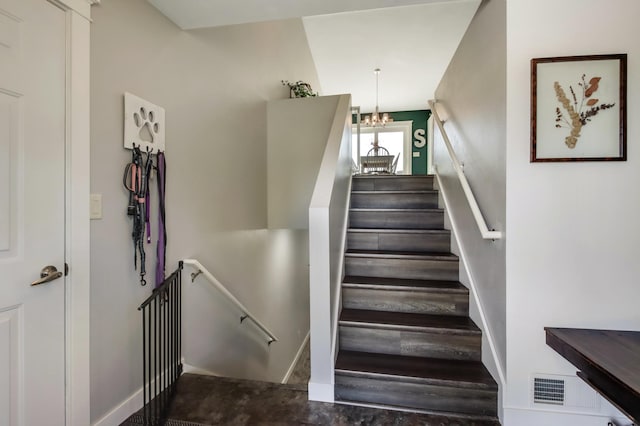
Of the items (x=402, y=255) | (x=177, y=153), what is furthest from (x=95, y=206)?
(x=402, y=255)

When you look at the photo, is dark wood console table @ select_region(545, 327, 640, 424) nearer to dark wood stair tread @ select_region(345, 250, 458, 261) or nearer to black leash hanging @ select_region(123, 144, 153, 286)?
dark wood stair tread @ select_region(345, 250, 458, 261)

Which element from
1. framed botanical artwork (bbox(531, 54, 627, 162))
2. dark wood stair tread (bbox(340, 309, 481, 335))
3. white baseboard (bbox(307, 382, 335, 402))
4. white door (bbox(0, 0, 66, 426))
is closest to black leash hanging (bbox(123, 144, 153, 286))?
white door (bbox(0, 0, 66, 426))

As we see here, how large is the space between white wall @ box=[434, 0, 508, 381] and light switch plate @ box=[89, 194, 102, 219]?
207 centimetres

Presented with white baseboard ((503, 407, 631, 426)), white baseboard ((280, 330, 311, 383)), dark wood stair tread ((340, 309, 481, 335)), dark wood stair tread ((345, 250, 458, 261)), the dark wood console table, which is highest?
dark wood stair tread ((345, 250, 458, 261))

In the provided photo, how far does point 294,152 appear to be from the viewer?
10.9ft

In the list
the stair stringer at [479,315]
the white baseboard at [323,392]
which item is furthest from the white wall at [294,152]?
the white baseboard at [323,392]

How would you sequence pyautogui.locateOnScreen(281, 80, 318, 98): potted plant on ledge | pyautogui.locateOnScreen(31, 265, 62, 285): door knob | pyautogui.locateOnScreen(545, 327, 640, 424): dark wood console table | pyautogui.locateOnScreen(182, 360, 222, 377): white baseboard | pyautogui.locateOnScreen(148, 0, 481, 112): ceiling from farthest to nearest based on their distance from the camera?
pyautogui.locateOnScreen(281, 80, 318, 98): potted plant on ledge < pyautogui.locateOnScreen(182, 360, 222, 377): white baseboard < pyautogui.locateOnScreen(148, 0, 481, 112): ceiling < pyautogui.locateOnScreen(31, 265, 62, 285): door knob < pyautogui.locateOnScreen(545, 327, 640, 424): dark wood console table

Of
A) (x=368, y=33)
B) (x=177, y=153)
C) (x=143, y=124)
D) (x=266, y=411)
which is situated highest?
(x=368, y=33)

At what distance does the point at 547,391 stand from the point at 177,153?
2529 mm

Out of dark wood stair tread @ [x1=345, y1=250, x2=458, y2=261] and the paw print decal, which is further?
dark wood stair tread @ [x1=345, y1=250, x2=458, y2=261]

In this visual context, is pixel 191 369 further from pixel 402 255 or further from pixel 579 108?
pixel 579 108

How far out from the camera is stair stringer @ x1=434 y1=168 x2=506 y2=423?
1673 millimetres

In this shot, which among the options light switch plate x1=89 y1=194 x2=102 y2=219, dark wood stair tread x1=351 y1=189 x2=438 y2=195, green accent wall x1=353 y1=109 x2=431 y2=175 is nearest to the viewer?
light switch plate x1=89 y1=194 x2=102 y2=219

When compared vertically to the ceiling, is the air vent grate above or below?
below
